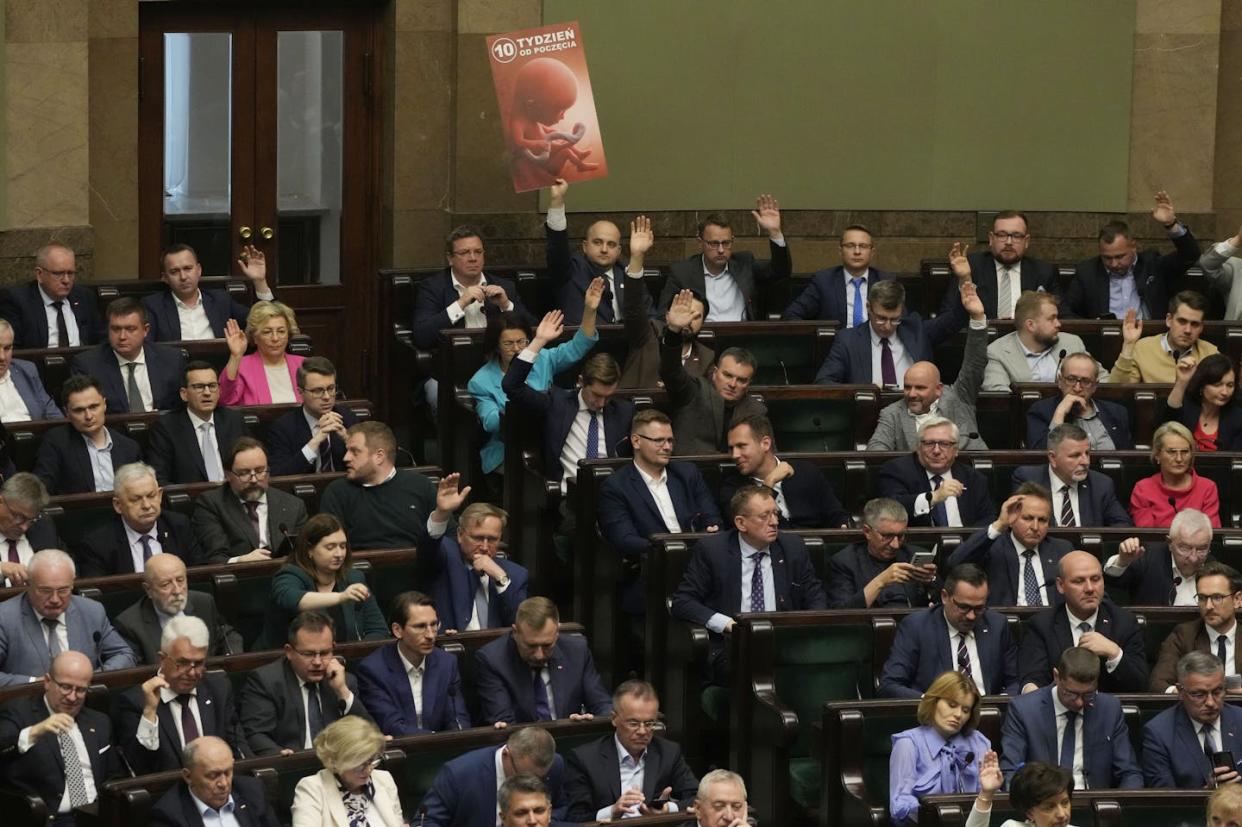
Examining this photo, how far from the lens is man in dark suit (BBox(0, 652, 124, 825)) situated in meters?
5.82

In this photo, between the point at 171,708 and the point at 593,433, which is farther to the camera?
the point at 593,433

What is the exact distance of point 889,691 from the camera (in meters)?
6.47

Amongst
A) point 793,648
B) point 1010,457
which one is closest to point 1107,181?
point 1010,457

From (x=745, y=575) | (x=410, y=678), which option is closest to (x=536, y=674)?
(x=410, y=678)

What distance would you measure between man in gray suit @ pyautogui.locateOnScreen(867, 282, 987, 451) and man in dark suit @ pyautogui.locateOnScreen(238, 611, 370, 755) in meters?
2.35

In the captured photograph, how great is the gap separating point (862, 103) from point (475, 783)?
4.77 meters

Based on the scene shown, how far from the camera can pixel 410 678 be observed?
6305 mm

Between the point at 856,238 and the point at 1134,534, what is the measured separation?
2.02 metres

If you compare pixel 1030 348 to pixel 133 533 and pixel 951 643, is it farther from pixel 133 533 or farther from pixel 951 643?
pixel 133 533

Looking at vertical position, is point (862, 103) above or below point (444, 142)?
above

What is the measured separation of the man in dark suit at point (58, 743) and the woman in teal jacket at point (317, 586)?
725 millimetres

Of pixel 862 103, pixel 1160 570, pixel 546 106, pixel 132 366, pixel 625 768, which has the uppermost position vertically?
pixel 862 103

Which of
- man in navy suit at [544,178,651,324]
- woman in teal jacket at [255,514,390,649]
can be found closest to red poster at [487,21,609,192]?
man in navy suit at [544,178,651,324]

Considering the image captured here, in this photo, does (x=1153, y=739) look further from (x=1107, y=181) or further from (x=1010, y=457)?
(x=1107, y=181)
